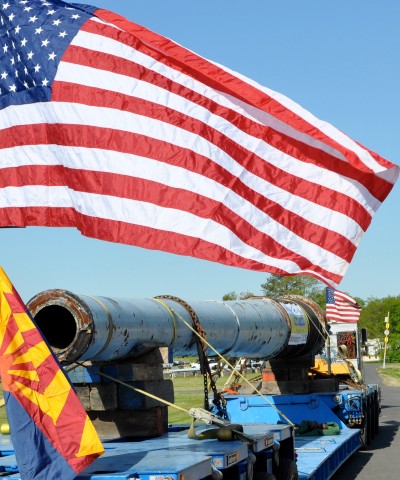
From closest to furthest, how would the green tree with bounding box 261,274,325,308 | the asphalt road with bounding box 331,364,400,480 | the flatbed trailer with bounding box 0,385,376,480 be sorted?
the flatbed trailer with bounding box 0,385,376,480, the asphalt road with bounding box 331,364,400,480, the green tree with bounding box 261,274,325,308

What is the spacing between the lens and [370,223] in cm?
898

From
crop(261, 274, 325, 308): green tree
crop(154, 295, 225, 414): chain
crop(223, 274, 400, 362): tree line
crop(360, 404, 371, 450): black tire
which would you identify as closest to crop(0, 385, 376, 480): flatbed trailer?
crop(154, 295, 225, 414): chain

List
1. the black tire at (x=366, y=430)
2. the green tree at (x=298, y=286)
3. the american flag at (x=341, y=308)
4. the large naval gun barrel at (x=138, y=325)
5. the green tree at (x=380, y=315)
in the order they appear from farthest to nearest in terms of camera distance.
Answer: the green tree at (x=380, y=315), the green tree at (x=298, y=286), the american flag at (x=341, y=308), the black tire at (x=366, y=430), the large naval gun barrel at (x=138, y=325)

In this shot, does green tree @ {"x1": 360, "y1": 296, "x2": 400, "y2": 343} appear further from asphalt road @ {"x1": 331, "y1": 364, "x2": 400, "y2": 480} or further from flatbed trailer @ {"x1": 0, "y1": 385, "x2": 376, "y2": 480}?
flatbed trailer @ {"x1": 0, "y1": 385, "x2": 376, "y2": 480}

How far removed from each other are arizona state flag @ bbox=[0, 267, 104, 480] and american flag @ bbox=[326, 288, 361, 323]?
2185 cm

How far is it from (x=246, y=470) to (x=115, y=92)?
3484 mm

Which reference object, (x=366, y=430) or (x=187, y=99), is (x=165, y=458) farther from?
(x=366, y=430)

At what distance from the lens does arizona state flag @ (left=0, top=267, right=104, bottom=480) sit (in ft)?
20.1

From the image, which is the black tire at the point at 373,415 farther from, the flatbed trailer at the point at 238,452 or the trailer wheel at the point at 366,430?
the flatbed trailer at the point at 238,452

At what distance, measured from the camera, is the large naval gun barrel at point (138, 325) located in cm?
841

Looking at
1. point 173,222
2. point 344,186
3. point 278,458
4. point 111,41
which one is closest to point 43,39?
point 111,41

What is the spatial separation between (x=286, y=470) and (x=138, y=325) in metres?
2.77

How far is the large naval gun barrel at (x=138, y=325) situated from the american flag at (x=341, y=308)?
13.5 meters

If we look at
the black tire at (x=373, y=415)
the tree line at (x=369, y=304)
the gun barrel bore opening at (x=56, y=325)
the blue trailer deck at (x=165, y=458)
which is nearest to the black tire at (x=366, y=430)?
the black tire at (x=373, y=415)
